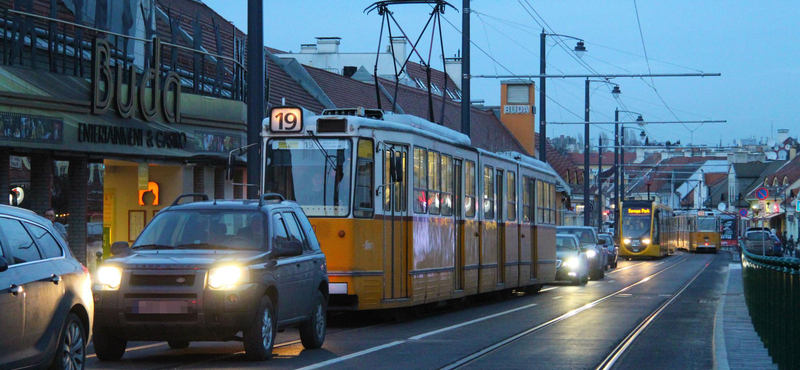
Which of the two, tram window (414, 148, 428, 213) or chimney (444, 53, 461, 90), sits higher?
chimney (444, 53, 461, 90)

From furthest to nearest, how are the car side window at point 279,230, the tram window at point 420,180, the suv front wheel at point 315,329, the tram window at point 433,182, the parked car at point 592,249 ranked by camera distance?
the parked car at point 592,249
the tram window at point 433,182
the tram window at point 420,180
the suv front wheel at point 315,329
the car side window at point 279,230

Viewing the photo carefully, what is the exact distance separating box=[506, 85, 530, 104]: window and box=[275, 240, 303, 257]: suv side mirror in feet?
190

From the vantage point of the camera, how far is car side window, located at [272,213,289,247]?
41.1 ft

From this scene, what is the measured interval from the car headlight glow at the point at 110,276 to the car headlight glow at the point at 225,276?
2.83 ft

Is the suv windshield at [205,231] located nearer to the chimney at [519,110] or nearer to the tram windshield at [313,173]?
the tram windshield at [313,173]

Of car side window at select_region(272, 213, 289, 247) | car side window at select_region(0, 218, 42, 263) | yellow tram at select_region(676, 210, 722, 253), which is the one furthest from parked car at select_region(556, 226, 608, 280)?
yellow tram at select_region(676, 210, 722, 253)

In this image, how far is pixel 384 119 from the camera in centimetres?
1817

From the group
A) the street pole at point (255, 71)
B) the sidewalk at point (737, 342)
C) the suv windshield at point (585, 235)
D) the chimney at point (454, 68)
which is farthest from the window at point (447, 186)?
the chimney at point (454, 68)

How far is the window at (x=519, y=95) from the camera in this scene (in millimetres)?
69812

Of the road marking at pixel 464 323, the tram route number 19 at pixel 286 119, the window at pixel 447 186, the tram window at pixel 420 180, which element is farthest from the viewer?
the window at pixel 447 186

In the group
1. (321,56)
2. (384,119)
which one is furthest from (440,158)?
(321,56)

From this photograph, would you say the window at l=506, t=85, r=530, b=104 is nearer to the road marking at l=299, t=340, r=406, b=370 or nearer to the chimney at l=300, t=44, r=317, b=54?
the chimney at l=300, t=44, r=317, b=54

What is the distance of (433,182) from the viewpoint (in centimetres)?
1897

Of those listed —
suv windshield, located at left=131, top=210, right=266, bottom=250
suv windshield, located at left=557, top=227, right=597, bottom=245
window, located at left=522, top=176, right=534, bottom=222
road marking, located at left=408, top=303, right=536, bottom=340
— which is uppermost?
window, located at left=522, top=176, right=534, bottom=222
